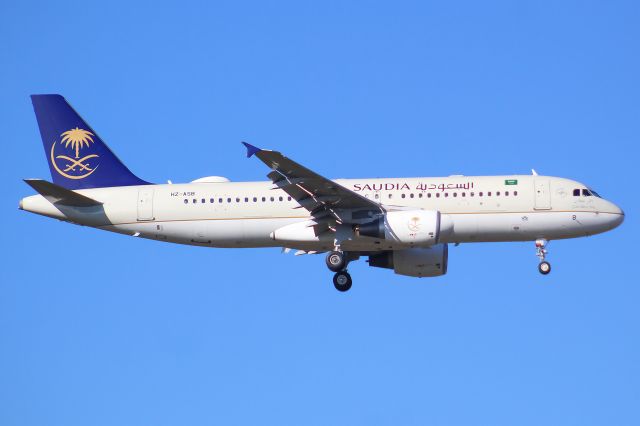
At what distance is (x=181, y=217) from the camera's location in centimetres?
5362

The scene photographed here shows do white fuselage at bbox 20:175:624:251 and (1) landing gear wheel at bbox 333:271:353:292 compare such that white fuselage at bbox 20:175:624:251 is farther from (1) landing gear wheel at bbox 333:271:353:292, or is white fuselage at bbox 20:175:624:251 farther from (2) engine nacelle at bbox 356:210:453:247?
(1) landing gear wheel at bbox 333:271:353:292

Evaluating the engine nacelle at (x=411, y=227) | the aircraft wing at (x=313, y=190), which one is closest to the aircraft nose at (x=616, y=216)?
the engine nacelle at (x=411, y=227)

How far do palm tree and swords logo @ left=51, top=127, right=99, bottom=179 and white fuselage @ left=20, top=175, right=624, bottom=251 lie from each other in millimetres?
1125

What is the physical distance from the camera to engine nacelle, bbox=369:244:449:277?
54219 mm

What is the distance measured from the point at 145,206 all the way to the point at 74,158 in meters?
4.57

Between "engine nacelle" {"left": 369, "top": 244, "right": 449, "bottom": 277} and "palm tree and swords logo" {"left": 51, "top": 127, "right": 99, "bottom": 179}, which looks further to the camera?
"palm tree and swords logo" {"left": 51, "top": 127, "right": 99, "bottom": 179}

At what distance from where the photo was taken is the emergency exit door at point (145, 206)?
5392 centimetres

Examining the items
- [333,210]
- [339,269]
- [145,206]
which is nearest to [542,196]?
[333,210]

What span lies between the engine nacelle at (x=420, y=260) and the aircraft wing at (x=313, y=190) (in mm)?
3877

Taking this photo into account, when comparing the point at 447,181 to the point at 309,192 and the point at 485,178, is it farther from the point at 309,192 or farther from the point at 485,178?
the point at 309,192

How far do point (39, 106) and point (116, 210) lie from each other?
678cm

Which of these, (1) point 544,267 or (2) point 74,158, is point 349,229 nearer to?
(1) point 544,267

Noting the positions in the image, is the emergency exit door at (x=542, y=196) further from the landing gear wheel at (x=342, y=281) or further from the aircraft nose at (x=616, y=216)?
the landing gear wheel at (x=342, y=281)

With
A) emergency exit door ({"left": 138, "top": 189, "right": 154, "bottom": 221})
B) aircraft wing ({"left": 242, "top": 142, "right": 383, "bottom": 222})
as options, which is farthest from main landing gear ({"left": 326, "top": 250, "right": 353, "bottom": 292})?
emergency exit door ({"left": 138, "top": 189, "right": 154, "bottom": 221})
